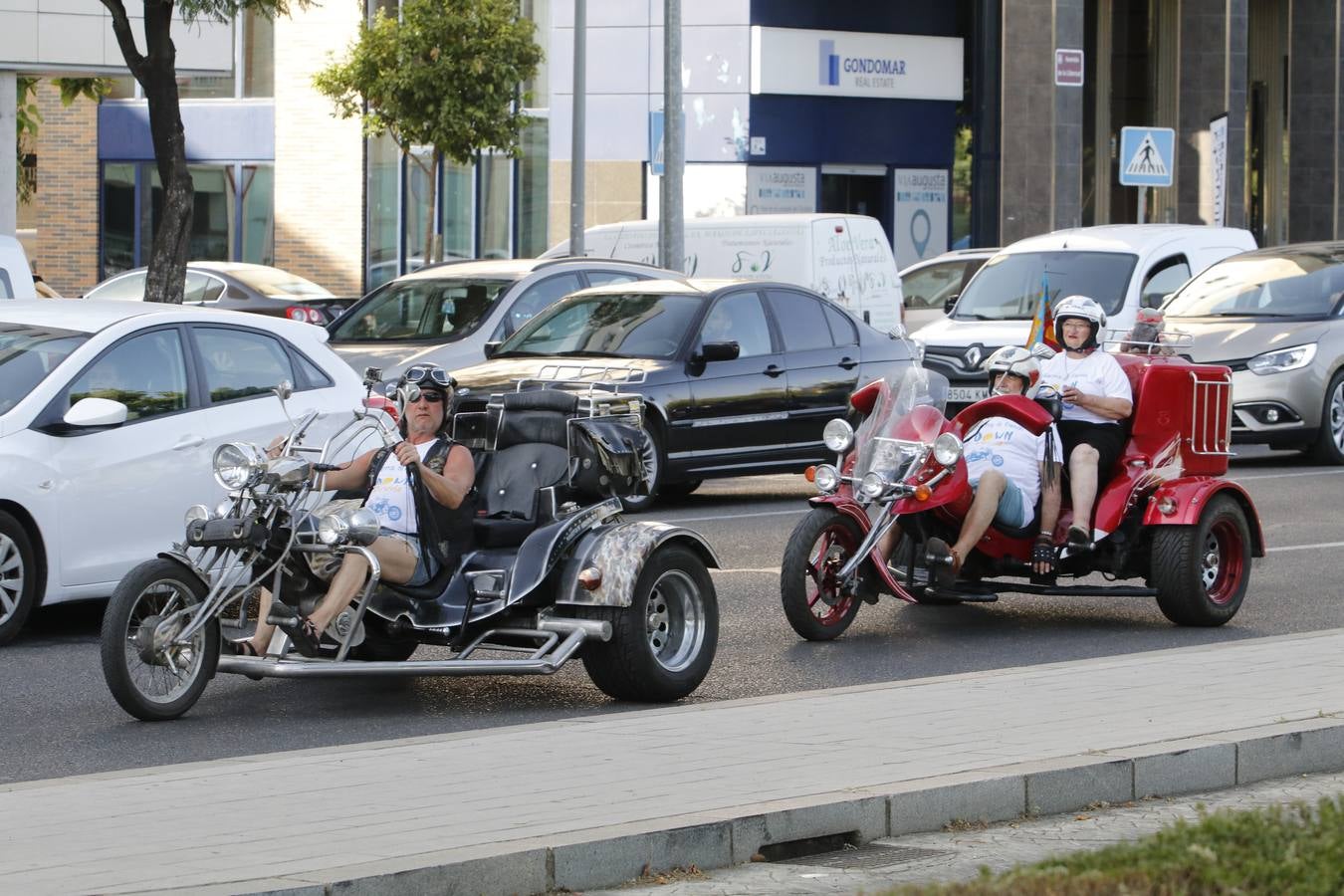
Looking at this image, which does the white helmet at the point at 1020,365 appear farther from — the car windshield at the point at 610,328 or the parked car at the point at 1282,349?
the parked car at the point at 1282,349

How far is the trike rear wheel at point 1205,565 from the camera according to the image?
35.2 ft

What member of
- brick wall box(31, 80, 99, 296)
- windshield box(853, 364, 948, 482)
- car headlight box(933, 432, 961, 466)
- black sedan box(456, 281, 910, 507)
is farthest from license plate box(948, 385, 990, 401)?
brick wall box(31, 80, 99, 296)

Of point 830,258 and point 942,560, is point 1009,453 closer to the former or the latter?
point 942,560

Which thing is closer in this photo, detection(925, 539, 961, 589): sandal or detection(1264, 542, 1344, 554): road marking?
detection(925, 539, 961, 589): sandal

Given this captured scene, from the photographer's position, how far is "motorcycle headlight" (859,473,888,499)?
33.6 feet

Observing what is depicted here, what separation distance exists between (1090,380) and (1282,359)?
28.5 feet

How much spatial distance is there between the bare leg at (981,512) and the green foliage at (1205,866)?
5.52 m

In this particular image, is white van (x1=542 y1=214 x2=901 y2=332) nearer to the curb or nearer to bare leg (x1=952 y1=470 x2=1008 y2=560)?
bare leg (x1=952 y1=470 x2=1008 y2=560)

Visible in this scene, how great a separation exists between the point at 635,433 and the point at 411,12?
2191 cm

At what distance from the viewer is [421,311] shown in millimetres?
18531

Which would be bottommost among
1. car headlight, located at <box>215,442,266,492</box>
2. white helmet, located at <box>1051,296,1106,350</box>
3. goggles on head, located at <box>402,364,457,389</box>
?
car headlight, located at <box>215,442,266,492</box>

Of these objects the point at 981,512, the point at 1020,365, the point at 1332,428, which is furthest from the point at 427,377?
the point at 1332,428

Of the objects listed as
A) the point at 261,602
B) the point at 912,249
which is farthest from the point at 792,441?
the point at 912,249

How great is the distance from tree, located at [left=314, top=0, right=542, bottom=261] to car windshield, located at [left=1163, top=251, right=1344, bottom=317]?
12567mm
